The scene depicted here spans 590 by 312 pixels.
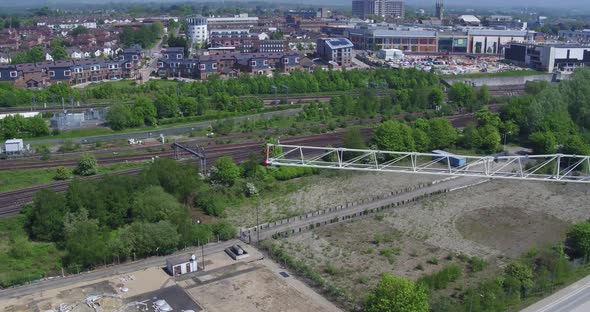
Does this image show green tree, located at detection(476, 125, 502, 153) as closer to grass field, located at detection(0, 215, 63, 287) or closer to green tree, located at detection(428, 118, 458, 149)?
green tree, located at detection(428, 118, 458, 149)

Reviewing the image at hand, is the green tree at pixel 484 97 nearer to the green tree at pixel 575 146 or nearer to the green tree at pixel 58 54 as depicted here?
the green tree at pixel 575 146

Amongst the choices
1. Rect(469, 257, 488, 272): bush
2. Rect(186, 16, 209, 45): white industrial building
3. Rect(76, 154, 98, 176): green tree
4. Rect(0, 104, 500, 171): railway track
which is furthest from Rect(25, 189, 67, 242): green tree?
Rect(186, 16, 209, 45): white industrial building

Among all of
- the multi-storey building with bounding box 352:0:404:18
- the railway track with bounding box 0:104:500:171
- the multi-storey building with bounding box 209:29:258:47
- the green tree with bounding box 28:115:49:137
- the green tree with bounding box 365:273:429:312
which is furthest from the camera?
the multi-storey building with bounding box 352:0:404:18

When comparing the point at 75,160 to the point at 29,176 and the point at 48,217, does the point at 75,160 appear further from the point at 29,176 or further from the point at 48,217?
the point at 48,217

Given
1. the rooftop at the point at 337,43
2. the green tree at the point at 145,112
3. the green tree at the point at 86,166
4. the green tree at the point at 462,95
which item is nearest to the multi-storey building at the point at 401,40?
the rooftop at the point at 337,43

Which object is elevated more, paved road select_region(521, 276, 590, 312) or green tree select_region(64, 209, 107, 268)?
green tree select_region(64, 209, 107, 268)

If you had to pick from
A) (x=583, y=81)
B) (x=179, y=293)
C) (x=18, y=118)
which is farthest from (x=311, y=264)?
(x=583, y=81)

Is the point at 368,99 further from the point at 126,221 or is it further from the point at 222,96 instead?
the point at 126,221
